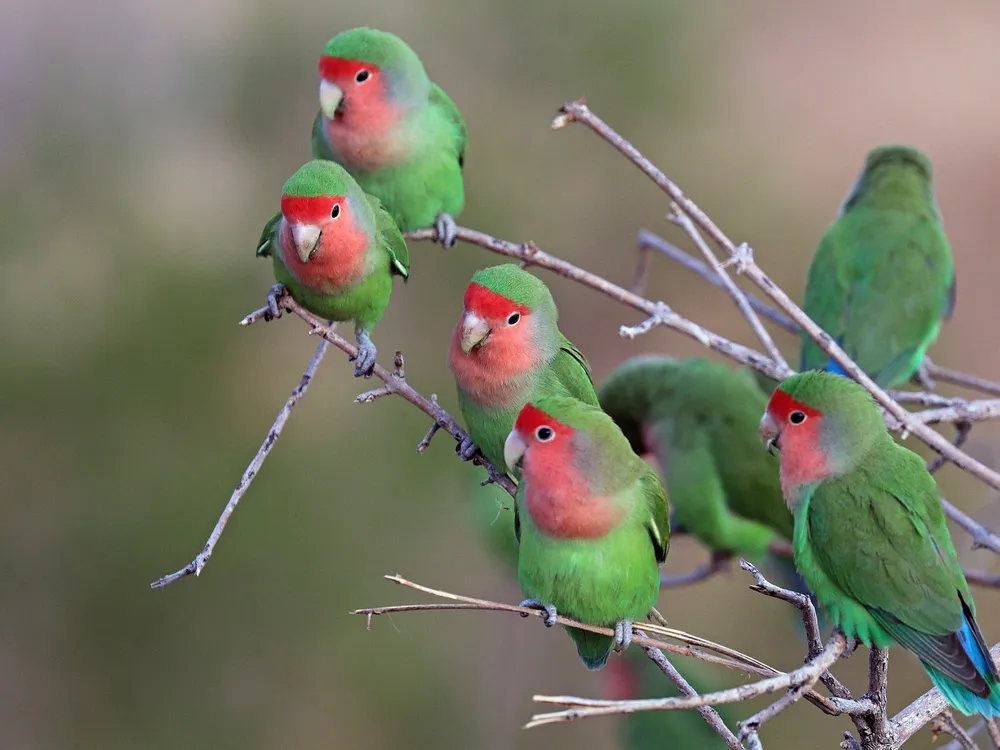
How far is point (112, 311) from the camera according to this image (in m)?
4.48

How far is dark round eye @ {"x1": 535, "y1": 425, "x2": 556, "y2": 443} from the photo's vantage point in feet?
6.12

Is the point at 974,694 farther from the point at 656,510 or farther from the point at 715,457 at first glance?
the point at 715,457

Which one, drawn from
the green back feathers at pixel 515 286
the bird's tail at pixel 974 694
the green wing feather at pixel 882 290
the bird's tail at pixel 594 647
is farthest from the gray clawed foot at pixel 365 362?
the green wing feather at pixel 882 290

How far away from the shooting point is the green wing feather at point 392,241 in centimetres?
233

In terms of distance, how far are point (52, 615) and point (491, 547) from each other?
1979mm

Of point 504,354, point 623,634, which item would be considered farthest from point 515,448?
point 623,634

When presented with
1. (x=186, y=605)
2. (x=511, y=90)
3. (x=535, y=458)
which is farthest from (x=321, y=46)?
(x=535, y=458)

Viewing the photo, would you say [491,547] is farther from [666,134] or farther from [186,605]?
[666,134]

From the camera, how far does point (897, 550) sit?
210cm

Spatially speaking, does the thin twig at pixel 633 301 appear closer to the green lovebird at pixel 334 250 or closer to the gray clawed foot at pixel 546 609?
the green lovebird at pixel 334 250

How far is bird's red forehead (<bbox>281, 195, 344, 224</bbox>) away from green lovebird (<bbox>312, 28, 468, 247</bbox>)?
0.57 meters

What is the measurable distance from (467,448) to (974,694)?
1136 millimetres

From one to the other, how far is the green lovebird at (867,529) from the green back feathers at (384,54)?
1265 mm

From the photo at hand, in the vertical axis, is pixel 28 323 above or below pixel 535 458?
below
